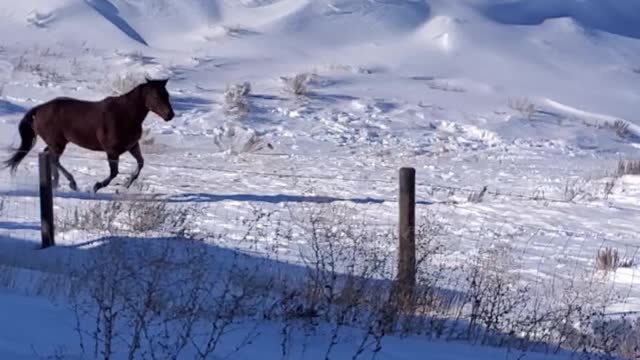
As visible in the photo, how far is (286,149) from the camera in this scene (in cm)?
2219

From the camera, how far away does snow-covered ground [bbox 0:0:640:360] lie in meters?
14.4

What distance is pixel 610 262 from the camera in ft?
41.2

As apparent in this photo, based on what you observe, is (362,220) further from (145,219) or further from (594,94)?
(594,94)

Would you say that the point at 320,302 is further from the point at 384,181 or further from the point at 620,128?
the point at 620,128

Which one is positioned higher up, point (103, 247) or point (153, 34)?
point (153, 34)

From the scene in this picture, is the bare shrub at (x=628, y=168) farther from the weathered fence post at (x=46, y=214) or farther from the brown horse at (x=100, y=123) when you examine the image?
the weathered fence post at (x=46, y=214)

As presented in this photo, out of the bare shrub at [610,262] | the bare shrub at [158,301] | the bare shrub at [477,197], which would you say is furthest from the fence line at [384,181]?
the bare shrub at [158,301]

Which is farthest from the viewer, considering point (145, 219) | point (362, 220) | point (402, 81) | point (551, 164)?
point (402, 81)

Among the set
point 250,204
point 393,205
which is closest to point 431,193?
point 393,205

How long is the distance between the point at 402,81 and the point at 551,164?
7.55 meters

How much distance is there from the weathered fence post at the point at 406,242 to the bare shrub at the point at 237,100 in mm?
13969

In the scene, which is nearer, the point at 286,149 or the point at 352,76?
the point at 286,149

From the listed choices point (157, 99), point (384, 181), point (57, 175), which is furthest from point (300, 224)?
point (384, 181)

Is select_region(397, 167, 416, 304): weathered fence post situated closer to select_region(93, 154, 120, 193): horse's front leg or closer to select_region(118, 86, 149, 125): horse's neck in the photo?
select_region(93, 154, 120, 193): horse's front leg
